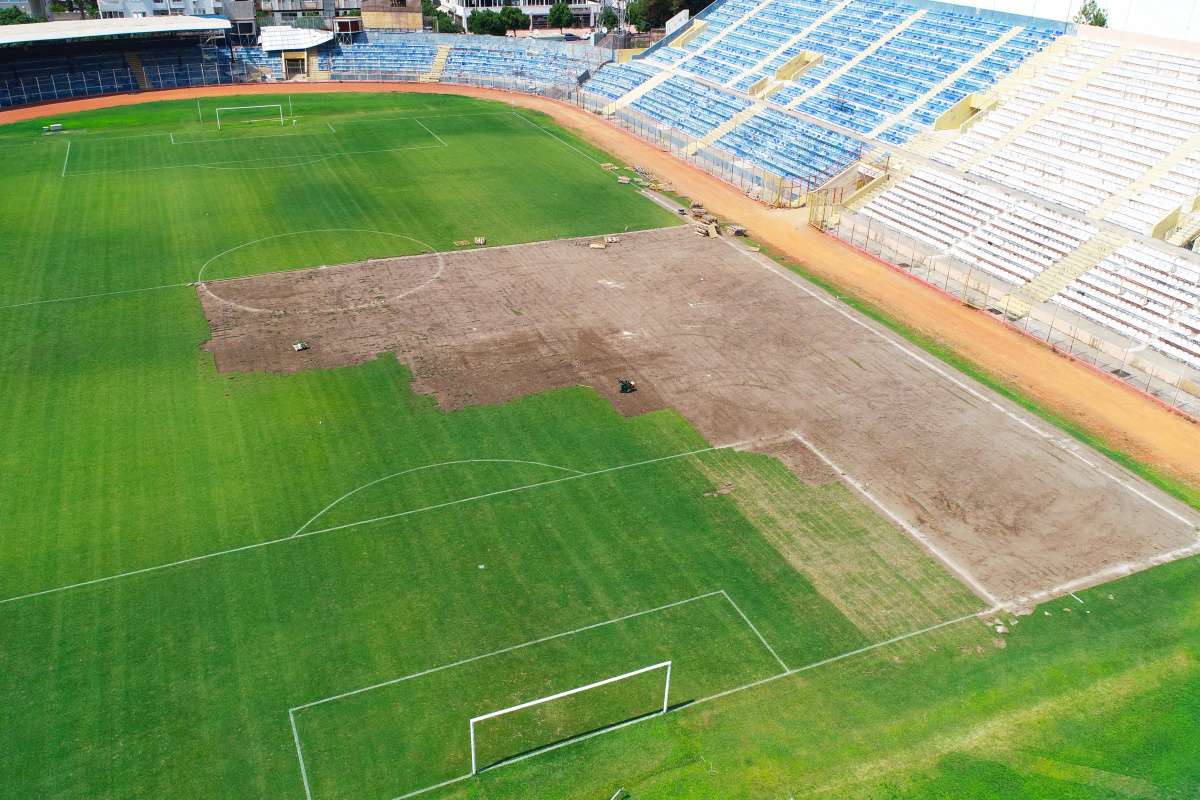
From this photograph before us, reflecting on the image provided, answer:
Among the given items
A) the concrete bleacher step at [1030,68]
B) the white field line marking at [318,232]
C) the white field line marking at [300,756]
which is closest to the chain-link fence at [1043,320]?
the concrete bleacher step at [1030,68]

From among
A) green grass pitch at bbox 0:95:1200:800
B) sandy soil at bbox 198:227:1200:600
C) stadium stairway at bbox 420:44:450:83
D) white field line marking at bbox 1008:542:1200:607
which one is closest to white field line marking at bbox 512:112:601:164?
sandy soil at bbox 198:227:1200:600

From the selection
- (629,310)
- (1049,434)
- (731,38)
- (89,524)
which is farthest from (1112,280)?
(731,38)

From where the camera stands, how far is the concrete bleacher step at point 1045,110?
202 ft

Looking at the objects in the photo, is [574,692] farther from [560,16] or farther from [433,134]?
[560,16]

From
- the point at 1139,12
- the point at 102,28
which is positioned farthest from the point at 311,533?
the point at 102,28

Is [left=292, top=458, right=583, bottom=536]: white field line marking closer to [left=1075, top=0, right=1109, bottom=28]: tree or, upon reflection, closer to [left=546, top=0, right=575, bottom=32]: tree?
[left=1075, top=0, right=1109, bottom=28]: tree

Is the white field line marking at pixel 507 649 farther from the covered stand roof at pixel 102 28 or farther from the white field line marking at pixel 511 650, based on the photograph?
the covered stand roof at pixel 102 28

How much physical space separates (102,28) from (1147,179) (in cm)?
9289

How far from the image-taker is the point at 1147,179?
53.1 metres

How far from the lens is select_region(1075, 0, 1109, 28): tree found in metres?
69.8

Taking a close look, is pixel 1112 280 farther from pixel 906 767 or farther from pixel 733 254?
pixel 906 767

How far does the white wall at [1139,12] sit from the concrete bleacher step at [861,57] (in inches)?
278

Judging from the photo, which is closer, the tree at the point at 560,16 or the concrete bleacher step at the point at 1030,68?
the concrete bleacher step at the point at 1030,68

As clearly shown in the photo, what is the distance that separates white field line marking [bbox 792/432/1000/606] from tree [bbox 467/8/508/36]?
10800 centimetres
